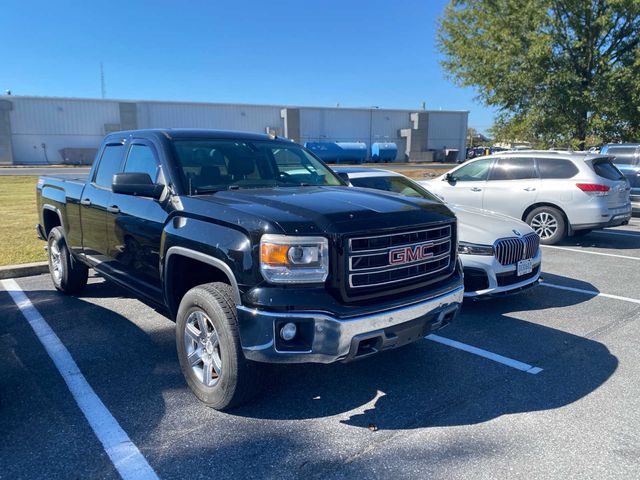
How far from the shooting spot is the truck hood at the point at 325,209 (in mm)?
3023

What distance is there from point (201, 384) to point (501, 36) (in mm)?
20499

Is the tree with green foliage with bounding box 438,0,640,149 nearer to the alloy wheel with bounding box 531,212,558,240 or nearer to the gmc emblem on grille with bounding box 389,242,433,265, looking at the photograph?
the alloy wheel with bounding box 531,212,558,240

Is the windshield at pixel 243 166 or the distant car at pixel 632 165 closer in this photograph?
the windshield at pixel 243 166

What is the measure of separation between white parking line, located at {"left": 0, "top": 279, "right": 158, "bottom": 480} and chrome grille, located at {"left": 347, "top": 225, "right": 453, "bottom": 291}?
5.29ft

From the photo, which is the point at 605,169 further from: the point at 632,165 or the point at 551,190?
the point at 632,165

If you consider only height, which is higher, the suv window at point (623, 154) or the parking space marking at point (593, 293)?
the suv window at point (623, 154)

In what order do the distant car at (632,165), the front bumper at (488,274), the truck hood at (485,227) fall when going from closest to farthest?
the front bumper at (488,274) < the truck hood at (485,227) < the distant car at (632,165)

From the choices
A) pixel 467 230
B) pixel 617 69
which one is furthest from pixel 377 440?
pixel 617 69

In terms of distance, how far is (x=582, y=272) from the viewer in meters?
7.39

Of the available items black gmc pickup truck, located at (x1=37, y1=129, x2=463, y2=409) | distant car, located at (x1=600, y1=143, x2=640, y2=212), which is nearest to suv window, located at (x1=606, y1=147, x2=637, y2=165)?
distant car, located at (x1=600, y1=143, x2=640, y2=212)

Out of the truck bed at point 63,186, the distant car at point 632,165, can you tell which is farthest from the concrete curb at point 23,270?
the distant car at point 632,165

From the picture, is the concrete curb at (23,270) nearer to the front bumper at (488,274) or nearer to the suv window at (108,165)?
the suv window at (108,165)

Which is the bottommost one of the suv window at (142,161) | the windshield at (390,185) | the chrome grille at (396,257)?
Answer: the chrome grille at (396,257)

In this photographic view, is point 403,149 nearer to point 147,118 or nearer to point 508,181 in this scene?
point 147,118
